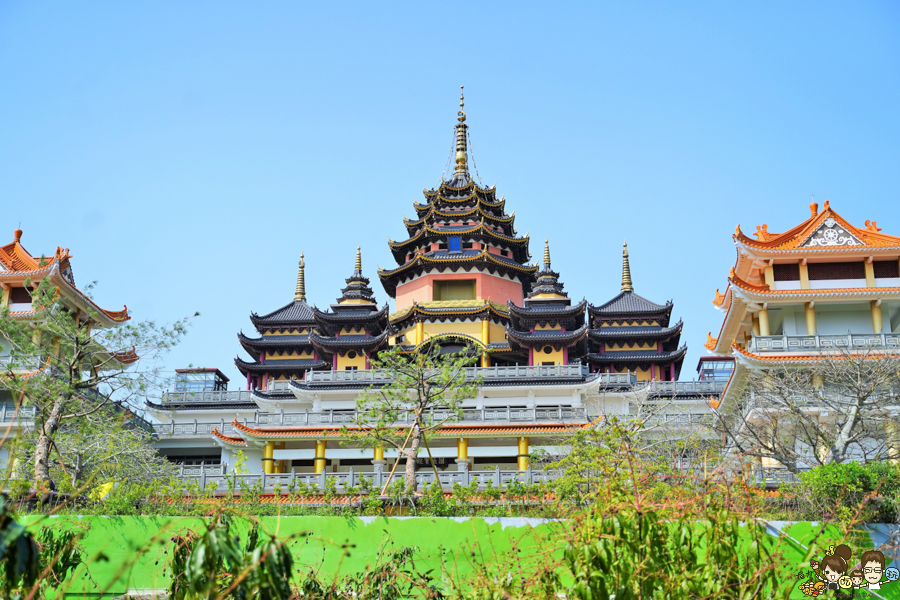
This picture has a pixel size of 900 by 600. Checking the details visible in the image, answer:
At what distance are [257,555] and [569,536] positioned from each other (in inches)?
168

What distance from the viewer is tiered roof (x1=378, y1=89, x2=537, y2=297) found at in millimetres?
44844

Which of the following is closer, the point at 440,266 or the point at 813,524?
the point at 813,524

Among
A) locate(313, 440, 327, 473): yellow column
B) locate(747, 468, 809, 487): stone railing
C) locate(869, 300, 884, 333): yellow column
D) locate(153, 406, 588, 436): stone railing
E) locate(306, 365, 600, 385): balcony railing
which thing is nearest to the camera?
locate(747, 468, 809, 487): stone railing

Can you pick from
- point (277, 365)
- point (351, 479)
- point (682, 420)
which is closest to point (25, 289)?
point (277, 365)

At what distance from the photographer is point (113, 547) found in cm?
1889

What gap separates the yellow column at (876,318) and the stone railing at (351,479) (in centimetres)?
1483

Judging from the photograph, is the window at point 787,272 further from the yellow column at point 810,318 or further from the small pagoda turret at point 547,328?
the small pagoda turret at point 547,328

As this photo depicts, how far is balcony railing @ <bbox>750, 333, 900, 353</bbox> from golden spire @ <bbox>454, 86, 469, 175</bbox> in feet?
79.4

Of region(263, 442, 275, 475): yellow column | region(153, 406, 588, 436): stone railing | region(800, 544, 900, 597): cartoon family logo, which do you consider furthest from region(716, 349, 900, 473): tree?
region(263, 442, 275, 475): yellow column

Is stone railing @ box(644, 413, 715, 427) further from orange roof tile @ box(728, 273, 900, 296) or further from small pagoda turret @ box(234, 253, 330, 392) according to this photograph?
small pagoda turret @ box(234, 253, 330, 392)

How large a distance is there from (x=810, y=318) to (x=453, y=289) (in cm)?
1896

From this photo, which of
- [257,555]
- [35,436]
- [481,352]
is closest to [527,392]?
[481,352]

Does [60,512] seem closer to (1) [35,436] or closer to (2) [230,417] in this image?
(1) [35,436]

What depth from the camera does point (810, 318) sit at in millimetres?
31547
